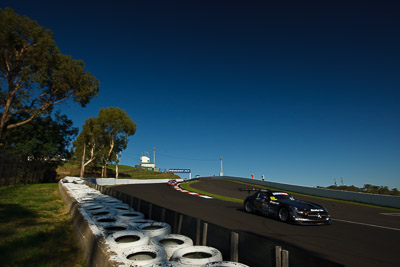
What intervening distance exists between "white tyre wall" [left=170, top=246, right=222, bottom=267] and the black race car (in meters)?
5.78

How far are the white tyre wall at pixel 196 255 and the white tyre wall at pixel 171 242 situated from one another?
0.27 metres

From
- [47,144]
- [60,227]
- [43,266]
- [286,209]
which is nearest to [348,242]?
[286,209]

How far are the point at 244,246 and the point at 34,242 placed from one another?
4696 millimetres

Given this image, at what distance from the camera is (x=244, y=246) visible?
125 inches

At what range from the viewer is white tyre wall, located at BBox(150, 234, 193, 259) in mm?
3784

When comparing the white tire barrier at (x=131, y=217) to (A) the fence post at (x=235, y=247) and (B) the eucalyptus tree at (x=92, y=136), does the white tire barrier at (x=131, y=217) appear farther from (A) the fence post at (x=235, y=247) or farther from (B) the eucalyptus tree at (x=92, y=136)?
(B) the eucalyptus tree at (x=92, y=136)

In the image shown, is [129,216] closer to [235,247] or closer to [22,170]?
[235,247]

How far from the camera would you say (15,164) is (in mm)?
22406

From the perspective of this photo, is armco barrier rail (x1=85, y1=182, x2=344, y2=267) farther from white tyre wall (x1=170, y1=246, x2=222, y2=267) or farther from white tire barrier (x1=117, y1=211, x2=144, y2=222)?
white tire barrier (x1=117, y1=211, x2=144, y2=222)

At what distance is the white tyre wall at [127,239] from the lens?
12.4 ft

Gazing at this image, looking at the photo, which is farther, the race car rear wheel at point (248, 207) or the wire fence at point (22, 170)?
the wire fence at point (22, 170)

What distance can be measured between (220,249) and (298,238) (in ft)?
12.6

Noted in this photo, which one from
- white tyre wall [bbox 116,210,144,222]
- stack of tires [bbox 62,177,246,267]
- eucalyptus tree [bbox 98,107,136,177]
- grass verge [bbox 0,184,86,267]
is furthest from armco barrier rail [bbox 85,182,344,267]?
eucalyptus tree [bbox 98,107,136,177]

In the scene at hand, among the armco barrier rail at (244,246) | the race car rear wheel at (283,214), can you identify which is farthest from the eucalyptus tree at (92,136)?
the armco barrier rail at (244,246)
